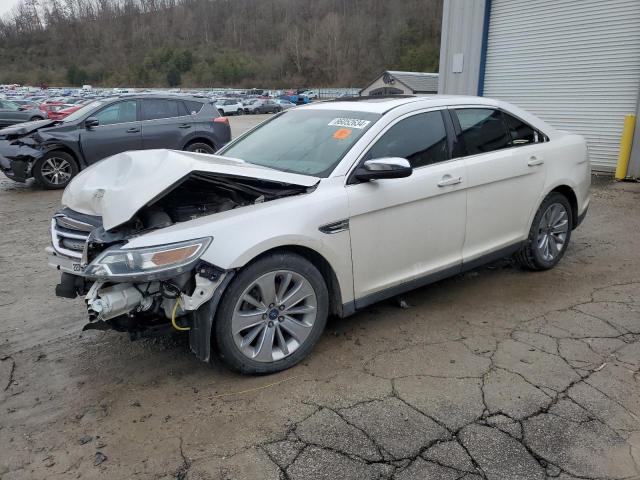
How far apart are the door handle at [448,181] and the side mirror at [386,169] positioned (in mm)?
544

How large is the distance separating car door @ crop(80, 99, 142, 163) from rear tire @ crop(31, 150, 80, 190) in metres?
0.33

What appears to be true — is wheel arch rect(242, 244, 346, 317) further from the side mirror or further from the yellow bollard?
A: the yellow bollard

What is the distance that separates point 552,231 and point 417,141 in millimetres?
1930

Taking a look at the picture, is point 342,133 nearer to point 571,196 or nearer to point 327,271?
point 327,271

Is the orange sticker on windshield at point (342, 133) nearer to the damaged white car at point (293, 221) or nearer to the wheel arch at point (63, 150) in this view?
the damaged white car at point (293, 221)

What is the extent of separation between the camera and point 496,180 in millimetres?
4293

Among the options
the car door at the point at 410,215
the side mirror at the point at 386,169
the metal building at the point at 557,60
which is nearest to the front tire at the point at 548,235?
the car door at the point at 410,215

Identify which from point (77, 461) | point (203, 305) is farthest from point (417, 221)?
point (77, 461)

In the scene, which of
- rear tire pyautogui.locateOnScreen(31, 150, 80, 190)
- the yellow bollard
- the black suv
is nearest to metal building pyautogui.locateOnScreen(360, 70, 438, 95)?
the black suv

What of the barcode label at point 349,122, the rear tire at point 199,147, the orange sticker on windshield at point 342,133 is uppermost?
the barcode label at point 349,122

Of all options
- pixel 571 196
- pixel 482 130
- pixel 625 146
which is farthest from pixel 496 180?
pixel 625 146

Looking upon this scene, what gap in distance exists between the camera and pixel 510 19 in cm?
1173

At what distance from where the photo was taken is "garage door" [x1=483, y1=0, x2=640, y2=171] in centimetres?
988

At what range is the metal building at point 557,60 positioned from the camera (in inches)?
390
